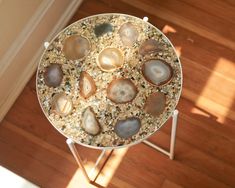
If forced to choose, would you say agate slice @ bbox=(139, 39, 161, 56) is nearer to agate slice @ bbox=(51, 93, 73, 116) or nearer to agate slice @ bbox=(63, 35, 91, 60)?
agate slice @ bbox=(63, 35, 91, 60)

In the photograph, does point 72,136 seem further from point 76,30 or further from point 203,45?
point 203,45

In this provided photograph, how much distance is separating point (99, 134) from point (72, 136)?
76 mm

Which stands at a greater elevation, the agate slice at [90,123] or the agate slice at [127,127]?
the agate slice at [127,127]

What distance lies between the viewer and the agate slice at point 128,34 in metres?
1.19

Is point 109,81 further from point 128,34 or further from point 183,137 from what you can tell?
point 183,137

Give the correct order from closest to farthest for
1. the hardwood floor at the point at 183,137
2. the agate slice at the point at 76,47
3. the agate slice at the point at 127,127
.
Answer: the agate slice at the point at 127,127 < the agate slice at the point at 76,47 < the hardwood floor at the point at 183,137

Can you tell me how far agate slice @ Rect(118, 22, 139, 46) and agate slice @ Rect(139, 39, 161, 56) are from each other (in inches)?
1.4

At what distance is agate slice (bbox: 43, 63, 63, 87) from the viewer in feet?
3.77

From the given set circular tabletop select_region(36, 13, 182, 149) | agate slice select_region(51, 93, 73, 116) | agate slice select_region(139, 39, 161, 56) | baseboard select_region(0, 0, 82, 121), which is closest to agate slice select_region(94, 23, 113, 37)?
circular tabletop select_region(36, 13, 182, 149)

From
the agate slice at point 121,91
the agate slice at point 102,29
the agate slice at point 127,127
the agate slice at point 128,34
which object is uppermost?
the agate slice at point 128,34

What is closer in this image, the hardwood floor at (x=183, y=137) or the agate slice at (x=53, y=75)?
the agate slice at (x=53, y=75)

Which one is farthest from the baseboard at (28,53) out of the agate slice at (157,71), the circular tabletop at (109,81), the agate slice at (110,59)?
the agate slice at (157,71)

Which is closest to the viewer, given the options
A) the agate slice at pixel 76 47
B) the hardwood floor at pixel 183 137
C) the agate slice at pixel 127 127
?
the agate slice at pixel 127 127

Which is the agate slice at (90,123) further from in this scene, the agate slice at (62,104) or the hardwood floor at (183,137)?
the hardwood floor at (183,137)
